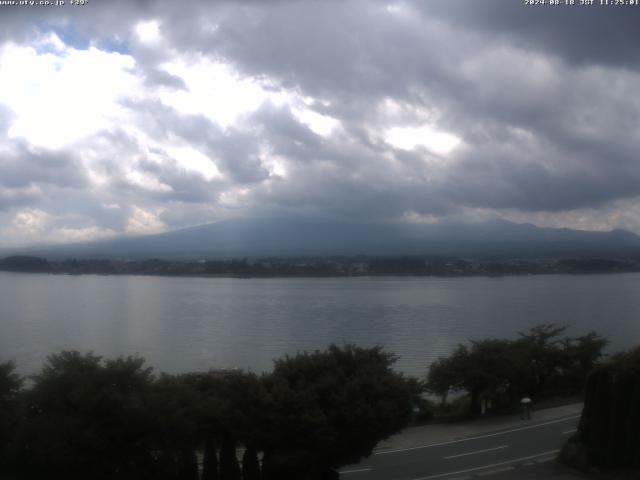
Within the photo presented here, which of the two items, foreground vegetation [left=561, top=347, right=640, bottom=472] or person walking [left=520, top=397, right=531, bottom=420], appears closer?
foreground vegetation [left=561, top=347, right=640, bottom=472]

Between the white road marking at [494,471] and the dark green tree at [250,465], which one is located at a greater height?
the dark green tree at [250,465]

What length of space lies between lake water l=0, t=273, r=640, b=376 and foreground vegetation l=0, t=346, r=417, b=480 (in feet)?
43.9

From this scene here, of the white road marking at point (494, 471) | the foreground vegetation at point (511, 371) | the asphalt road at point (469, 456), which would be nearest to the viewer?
the white road marking at point (494, 471)

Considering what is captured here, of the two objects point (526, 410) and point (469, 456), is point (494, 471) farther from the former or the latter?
point (526, 410)

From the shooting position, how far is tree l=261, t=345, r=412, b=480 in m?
10.1

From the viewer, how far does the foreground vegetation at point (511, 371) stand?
18.1 metres

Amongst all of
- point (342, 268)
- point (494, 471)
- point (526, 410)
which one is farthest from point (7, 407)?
point (342, 268)

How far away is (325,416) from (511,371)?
9802 millimetres

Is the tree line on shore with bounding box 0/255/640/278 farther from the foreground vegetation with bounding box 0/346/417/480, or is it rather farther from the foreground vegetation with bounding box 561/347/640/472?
the foreground vegetation with bounding box 0/346/417/480

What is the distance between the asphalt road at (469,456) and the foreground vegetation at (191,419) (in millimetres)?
A: 1578

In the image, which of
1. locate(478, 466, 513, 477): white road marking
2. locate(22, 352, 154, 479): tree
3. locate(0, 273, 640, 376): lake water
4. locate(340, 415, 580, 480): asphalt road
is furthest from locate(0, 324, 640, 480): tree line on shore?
locate(0, 273, 640, 376): lake water

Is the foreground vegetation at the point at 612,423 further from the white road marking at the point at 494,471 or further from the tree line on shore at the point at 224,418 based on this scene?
the white road marking at the point at 494,471

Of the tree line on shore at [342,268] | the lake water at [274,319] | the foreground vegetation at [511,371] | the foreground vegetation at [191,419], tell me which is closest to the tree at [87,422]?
the foreground vegetation at [191,419]

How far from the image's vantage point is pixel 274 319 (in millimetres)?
40656
